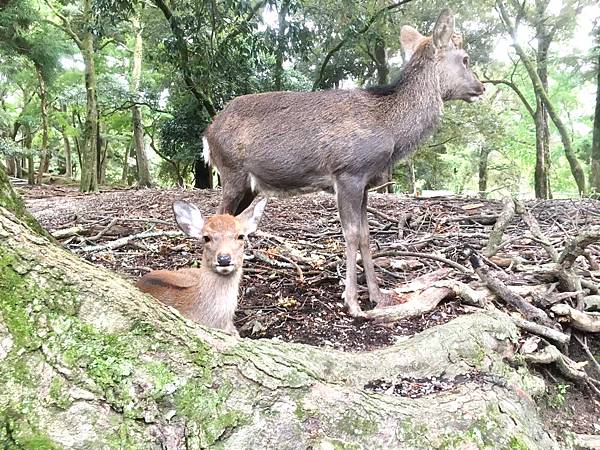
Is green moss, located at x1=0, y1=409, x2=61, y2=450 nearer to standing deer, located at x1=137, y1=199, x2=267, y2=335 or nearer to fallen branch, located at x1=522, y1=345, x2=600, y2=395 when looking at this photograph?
standing deer, located at x1=137, y1=199, x2=267, y2=335

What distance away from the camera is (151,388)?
1.52 m

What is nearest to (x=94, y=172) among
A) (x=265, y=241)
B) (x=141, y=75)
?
(x=141, y=75)

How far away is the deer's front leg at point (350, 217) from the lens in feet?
13.5

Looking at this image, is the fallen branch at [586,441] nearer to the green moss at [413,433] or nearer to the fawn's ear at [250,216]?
the green moss at [413,433]

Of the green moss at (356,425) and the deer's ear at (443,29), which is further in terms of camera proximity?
the deer's ear at (443,29)

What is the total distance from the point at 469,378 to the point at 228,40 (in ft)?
29.3

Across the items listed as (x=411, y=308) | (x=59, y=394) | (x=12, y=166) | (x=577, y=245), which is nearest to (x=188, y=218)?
(x=411, y=308)

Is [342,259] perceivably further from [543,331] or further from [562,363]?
[562,363]

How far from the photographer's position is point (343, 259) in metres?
4.93

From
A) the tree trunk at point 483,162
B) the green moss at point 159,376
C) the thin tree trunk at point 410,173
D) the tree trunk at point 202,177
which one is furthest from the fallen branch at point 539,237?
the tree trunk at point 483,162

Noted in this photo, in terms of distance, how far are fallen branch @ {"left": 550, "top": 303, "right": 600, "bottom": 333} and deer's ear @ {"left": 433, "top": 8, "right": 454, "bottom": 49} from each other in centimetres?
224

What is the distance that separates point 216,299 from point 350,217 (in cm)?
119

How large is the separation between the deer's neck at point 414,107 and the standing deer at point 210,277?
4.30ft

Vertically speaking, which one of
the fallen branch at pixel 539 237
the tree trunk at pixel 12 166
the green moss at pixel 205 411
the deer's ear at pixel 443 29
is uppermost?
the deer's ear at pixel 443 29
